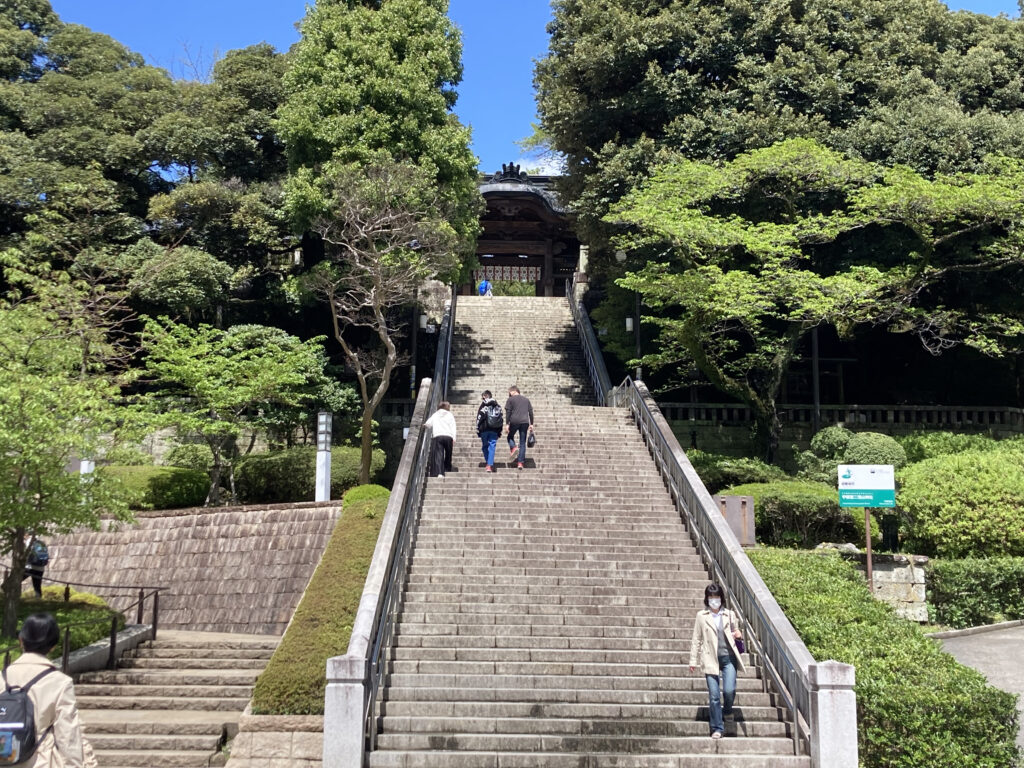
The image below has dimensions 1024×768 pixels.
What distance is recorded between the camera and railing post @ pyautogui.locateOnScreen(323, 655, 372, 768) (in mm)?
7855

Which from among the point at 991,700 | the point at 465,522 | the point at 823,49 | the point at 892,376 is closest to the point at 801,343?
the point at 892,376

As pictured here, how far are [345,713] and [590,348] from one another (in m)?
17.1

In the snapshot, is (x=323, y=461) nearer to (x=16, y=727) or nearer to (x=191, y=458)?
(x=191, y=458)

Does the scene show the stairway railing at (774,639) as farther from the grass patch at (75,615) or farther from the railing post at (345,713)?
the grass patch at (75,615)

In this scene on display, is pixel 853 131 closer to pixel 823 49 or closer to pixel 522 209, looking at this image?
pixel 823 49

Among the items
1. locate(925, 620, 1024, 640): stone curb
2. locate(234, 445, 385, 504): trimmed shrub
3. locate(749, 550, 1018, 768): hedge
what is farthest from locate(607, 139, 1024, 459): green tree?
locate(749, 550, 1018, 768): hedge

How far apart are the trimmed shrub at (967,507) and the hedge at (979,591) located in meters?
0.88

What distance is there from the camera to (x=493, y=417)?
588 inches

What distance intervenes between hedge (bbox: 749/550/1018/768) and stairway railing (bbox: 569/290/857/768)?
66 centimetres

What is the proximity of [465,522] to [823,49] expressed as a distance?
52.6ft

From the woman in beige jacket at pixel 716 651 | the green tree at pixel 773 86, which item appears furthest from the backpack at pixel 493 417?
the green tree at pixel 773 86

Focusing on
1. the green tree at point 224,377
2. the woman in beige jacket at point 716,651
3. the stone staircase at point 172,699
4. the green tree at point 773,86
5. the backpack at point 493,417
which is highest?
the green tree at point 773,86

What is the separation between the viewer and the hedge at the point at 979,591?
14.0m

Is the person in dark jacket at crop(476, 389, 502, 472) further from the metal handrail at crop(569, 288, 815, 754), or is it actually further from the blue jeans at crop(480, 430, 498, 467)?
the metal handrail at crop(569, 288, 815, 754)
